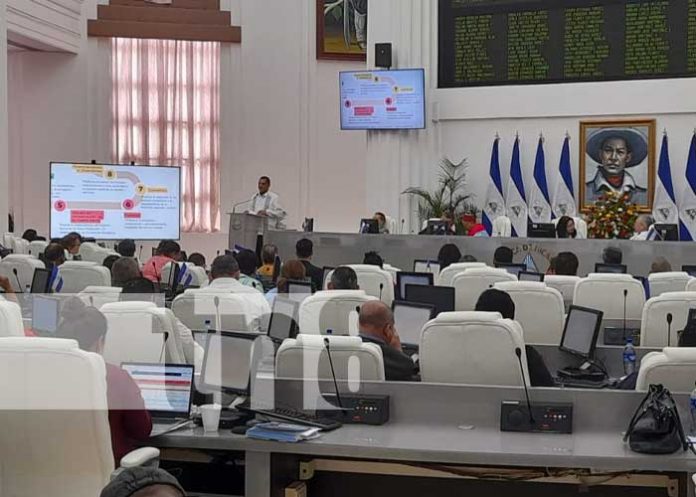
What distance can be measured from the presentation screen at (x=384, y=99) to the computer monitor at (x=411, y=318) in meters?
9.81

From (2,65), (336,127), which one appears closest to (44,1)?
(2,65)

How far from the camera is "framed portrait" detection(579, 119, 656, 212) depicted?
1588 cm

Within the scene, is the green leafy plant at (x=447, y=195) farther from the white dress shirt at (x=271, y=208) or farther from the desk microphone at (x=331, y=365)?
the desk microphone at (x=331, y=365)

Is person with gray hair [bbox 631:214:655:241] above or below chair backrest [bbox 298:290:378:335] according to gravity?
above

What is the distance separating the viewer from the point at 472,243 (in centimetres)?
1325

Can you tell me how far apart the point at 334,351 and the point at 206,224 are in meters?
14.7

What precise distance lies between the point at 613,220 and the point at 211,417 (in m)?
10.9

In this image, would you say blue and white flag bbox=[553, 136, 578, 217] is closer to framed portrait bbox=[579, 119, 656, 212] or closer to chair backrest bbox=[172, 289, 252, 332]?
framed portrait bbox=[579, 119, 656, 212]

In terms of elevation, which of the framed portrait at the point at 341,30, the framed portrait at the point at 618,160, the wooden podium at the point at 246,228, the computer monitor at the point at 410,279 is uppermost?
the framed portrait at the point at 341,30

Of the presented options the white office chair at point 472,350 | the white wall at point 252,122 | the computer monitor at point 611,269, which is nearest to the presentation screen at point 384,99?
the white wall at point 252,122

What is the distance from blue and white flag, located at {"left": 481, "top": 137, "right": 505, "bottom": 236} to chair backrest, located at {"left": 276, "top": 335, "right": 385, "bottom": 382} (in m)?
12.3

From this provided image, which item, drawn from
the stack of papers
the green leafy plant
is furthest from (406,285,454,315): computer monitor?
the green leafy plant

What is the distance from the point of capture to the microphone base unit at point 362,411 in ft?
14.4

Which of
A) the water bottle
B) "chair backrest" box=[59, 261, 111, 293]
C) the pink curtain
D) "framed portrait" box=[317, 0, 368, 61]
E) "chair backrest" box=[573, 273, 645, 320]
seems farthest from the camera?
the pink curtain
